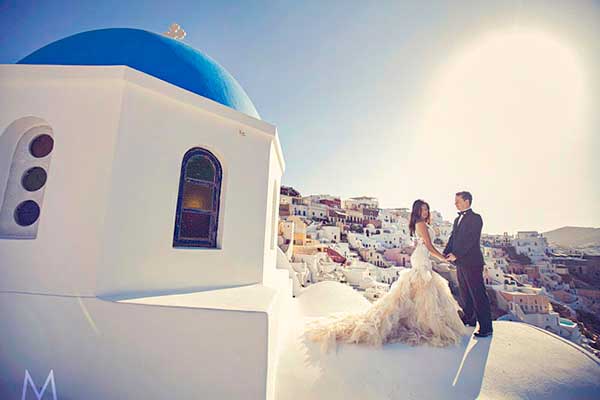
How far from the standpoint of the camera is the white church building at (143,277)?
2.05 m

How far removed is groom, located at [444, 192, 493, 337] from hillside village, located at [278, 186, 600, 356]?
29.6 inches

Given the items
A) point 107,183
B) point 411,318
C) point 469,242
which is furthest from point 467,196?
point 107,183

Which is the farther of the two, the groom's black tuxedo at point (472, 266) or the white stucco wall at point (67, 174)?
A: the groom's black tuxedo at point (472, 266)

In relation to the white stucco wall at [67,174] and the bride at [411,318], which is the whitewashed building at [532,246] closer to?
the bride at [411,318]

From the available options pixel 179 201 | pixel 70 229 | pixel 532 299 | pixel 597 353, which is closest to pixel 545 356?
pixel 597 353

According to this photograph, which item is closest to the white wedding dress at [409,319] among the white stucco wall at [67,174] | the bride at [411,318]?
the bride at [411,318]

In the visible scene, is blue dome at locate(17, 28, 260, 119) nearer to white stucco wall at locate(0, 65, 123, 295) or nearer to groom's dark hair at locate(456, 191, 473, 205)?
white stucco wall at locate(0, 65, 123, 295)

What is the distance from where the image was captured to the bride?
2859mm

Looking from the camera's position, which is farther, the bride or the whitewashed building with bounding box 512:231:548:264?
the whitewashed building with bounding box 512:231:548:264

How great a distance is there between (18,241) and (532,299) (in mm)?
17004

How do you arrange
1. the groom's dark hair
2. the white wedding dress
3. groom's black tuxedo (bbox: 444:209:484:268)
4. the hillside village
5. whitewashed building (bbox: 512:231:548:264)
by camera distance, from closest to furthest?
the white wedding dress → groom's black tuxedo (bbox: 444:209:484:268) → the groom's dark hair → the hillside village → whitewashed building (bbox: 512:231:548:264)

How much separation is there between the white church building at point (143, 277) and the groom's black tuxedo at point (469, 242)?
1.00 meters

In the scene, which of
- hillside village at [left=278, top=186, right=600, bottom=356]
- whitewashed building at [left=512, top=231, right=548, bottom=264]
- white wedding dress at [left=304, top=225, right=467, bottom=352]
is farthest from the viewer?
whitewashed building at [left=512, top=231, right=548, bottom=264]

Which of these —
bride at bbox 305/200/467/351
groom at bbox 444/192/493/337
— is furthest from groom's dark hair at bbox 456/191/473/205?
bride at bbox 305/200/467/351
